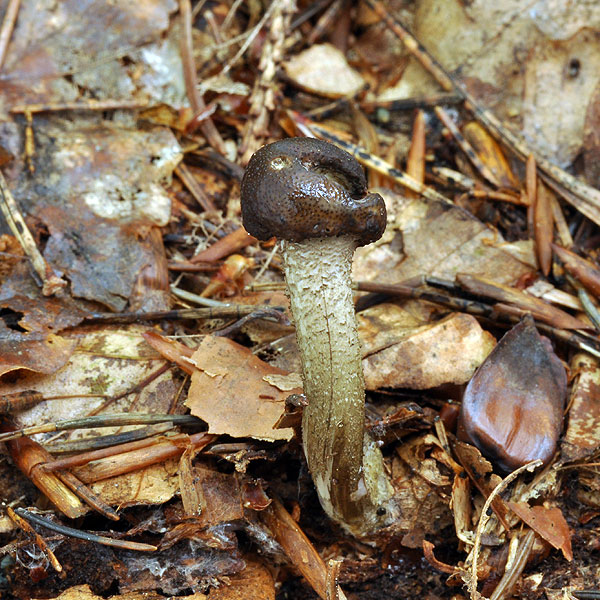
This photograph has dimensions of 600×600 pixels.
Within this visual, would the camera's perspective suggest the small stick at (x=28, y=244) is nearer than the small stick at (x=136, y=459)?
No

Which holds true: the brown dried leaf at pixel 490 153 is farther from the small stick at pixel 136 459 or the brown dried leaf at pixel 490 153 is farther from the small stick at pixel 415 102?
the small stick at pixel 136 459

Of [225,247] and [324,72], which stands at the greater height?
[324,72]

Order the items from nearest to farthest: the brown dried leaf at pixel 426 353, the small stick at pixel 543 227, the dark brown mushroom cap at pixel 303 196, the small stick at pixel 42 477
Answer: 1. the dark brown mushroom cap at pixel 303 196
2. the small stick at pixel 42 477
3. the brown dried leaf at pixel 426 353
4. the small stick at pixel 543 227

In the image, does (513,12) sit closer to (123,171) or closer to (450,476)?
(123,171)

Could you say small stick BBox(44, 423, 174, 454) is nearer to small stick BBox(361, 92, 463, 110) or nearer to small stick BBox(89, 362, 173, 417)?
small stick BBox(89, 362, 173, 417)

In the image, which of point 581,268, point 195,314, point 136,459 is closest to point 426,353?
point 581,268

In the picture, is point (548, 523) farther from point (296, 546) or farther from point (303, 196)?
point (303, 196)

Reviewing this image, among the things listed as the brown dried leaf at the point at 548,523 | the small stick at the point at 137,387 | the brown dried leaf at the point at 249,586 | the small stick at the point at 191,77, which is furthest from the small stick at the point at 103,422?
the small stick at the point at 191,77

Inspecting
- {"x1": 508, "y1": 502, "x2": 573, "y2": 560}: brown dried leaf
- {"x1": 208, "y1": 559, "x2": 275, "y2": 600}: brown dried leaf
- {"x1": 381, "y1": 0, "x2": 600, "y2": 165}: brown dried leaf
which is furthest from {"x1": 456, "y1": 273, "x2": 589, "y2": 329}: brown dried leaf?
{"x1": 208, "y1": 559, "x2": 275, "y2": 600}: brown dried leaf
